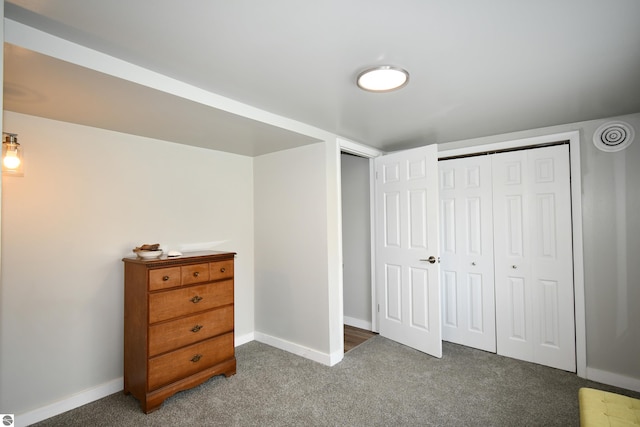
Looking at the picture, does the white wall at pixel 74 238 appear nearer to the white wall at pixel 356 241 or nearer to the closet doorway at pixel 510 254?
the white wall at pixel 356 241

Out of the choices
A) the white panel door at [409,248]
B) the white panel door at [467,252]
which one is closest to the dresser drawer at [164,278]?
the white panel door at [409,248]

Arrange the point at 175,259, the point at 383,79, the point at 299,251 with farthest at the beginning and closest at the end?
the point at 299,251 < the point at 175,259 < the point at 383,79

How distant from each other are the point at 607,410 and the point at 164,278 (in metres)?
2.71

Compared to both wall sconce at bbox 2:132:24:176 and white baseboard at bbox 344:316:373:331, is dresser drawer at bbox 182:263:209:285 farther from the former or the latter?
white baseboard at bbox 344:316:373:331

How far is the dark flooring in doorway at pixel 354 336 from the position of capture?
11.7 ft

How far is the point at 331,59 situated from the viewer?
1.73 meters

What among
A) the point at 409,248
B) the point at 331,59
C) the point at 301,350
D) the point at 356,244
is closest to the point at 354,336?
the point at 301,350

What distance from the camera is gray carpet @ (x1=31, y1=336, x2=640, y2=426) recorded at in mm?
2215

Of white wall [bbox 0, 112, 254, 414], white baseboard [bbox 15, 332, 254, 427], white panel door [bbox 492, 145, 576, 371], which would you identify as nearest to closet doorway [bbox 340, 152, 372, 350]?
white panel door [bbox 492, 145, 576, 371]

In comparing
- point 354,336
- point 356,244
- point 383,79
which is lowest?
point 354,336

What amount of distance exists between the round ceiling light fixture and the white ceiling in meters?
0.06

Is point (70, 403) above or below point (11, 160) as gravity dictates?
below

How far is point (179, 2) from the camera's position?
51.1 inches

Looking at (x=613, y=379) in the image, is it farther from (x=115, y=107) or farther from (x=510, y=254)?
(x=115, y=107)
